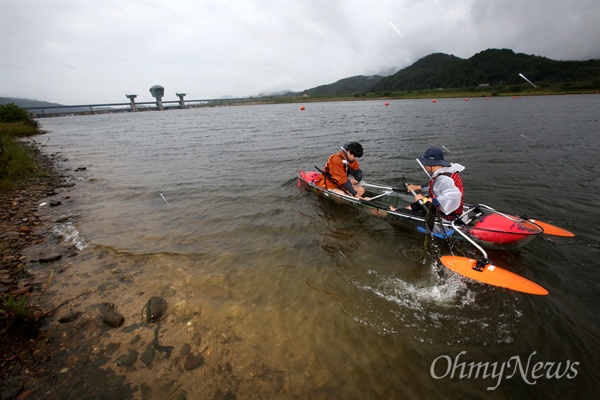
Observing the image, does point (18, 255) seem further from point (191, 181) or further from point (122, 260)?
point (191, 181)

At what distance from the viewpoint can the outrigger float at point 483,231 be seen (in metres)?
5.65

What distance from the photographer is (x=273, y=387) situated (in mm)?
3852

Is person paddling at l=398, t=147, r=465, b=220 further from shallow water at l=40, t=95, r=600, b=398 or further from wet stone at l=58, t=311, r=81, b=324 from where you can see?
wet stone at l=58, t=311, r=81, b=324

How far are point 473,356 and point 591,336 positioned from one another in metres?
2.36

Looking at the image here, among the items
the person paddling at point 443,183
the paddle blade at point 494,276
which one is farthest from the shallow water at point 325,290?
the person paddling at point 443,183

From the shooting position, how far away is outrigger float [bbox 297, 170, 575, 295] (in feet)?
18.5

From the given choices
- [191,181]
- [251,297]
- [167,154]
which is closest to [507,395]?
[251,297]

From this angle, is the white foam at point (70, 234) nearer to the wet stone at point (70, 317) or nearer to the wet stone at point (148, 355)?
the wet stone at point (70, 317)

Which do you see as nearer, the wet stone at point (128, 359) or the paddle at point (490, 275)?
the wet stone at point (128, 359)

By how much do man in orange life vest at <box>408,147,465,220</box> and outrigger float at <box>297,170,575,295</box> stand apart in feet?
1.75

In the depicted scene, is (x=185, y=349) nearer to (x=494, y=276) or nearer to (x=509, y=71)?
(x=494, y=276)

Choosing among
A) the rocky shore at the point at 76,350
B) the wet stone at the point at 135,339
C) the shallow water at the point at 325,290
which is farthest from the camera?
the wet stone at the point at 135,339

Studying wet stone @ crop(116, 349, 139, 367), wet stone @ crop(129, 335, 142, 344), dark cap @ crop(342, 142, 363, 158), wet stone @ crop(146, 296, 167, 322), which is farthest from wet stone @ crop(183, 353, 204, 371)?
dark cap @ crop(342, 142, 363, 158)

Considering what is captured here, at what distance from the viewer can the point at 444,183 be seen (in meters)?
6.91
